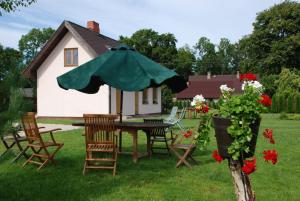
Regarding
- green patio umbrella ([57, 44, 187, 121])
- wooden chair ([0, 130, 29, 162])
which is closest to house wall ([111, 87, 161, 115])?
green patio umbrella ([57, 44, 187, 121])

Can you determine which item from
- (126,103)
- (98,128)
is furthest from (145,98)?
(98,128)

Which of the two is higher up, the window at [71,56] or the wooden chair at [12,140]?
the window at [71,56]

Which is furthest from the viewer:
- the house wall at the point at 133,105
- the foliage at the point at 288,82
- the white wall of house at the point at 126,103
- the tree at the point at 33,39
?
the tree at the point at 33,39

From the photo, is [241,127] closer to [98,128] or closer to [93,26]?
[98,128]

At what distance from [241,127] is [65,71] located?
20.2 m

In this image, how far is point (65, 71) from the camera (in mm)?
23125

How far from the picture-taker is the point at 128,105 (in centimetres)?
2459

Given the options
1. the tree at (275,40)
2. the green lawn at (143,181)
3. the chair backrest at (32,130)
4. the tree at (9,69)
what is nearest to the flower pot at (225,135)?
the green lawn at (143,181)

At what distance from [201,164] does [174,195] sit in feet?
7.88

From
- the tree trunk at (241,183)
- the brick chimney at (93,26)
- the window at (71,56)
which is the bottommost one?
the tree trunk at (241,183)

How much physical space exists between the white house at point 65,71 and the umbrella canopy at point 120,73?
558 inches

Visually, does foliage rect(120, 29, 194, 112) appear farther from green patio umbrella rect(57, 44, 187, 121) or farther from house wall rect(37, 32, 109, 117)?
green patio umbrella rect(57, 44, 187, 121)

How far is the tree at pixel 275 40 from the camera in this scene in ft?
151

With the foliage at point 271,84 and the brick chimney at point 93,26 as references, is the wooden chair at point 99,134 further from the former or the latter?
the foliage at point 271,84
